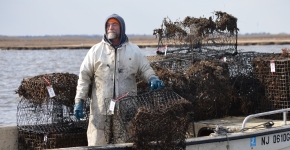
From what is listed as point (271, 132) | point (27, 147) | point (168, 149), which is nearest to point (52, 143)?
point (27, 147)

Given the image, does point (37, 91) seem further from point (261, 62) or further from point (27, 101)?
point (261, 62)

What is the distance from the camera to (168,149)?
7055mm

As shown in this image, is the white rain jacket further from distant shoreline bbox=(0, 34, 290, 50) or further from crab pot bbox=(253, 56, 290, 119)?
distant shoreline bbox=(0, 34, 290, 50)

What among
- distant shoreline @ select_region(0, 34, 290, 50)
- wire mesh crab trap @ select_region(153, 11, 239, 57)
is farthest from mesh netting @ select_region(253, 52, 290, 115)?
distant shoreline @ select_region(0, 34, 290, 50)

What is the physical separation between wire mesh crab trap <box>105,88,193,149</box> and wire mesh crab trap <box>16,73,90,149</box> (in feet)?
2.65

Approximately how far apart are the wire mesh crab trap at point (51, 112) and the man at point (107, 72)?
2.03ft

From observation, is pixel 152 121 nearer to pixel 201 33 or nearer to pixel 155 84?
pixel 155 84

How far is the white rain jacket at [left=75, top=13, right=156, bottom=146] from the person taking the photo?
737 centimetres

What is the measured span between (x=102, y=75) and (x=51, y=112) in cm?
109

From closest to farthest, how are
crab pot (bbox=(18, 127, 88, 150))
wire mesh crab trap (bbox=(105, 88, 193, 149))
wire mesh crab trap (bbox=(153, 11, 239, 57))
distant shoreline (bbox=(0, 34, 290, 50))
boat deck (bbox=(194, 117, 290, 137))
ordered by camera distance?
wire mesh crab trap (bbox=(105, 88, 193, 149)) < crab pot (bbox=(18, 127, 88, 150)) < boat deck (bbox=(194, 117, 290, 137)) < wire mesh crab trap (bbox=(153, 11, 239, 57)) < distant shoreline (bbox=(0, 34, 290, 50))

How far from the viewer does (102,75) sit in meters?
7.39

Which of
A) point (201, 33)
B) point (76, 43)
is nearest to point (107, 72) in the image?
point (201, 33)

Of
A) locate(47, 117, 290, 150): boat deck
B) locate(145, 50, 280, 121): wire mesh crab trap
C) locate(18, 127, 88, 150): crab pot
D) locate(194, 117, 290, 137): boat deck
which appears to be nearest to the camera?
locate(47, 117, 290, 150): boat deck

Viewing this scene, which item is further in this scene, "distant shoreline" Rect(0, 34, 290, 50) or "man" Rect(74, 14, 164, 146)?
"distant shoreline" Rect(0, 34, 290, 50)
